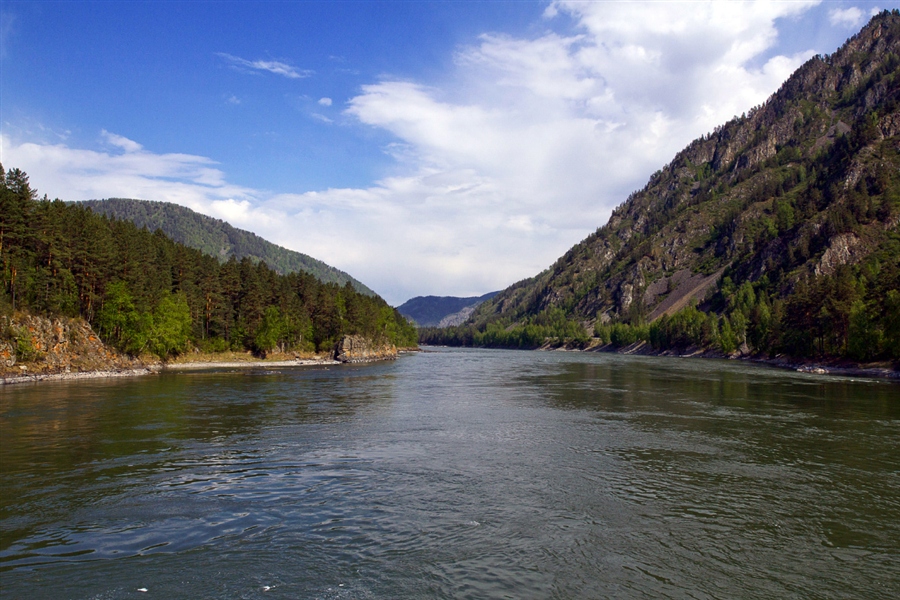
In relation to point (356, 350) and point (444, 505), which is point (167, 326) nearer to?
point (356, 350)

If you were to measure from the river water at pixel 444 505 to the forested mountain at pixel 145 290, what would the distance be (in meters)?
42.1

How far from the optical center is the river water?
14.1 metres

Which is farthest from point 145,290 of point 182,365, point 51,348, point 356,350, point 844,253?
point 844,253

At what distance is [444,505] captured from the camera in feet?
65.9

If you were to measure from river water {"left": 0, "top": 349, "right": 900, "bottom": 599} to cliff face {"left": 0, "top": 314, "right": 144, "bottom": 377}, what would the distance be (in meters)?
31.2

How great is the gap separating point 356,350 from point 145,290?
2293 inches

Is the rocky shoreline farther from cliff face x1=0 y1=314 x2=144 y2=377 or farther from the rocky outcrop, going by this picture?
the rocky outcrop

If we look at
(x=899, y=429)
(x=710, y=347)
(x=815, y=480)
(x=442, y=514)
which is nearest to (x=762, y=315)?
(x=710, y=347)

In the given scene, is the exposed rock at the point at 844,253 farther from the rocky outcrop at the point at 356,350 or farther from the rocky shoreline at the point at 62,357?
the rocky shoreline at the point at 62,357

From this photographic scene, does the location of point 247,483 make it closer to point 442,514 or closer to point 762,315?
point 442,514

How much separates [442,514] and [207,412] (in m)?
30.8

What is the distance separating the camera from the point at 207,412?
42.8 m

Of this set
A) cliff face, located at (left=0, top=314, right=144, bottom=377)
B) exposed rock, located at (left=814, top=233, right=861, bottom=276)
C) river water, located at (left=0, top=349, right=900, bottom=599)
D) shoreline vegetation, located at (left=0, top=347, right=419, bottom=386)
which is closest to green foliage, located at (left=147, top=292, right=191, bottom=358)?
shoreline vegetation, located at (left=0, top=347, right=419, bottom=386)

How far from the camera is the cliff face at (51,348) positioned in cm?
6581
